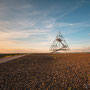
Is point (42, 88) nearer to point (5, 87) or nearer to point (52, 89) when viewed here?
point (52, 89)

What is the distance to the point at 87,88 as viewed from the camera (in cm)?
628

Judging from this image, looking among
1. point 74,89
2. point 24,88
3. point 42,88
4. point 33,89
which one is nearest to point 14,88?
point 24,88

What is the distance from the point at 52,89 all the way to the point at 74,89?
1.34m

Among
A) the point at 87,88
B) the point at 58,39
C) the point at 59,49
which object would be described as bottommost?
the point at 87,88

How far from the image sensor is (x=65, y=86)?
21.2 feet

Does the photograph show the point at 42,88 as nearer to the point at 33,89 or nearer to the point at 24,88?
the point at 33,89

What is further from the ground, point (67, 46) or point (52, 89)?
point (67, 46)

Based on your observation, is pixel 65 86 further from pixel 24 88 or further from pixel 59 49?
pixel 59 49

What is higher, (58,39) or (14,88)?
(58,39)

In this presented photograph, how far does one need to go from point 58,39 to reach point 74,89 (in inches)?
631

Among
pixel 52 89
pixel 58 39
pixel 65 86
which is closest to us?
pixel 52 89

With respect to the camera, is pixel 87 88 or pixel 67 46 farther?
pixel 67 46

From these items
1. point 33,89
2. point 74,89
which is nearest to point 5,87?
point 33,89

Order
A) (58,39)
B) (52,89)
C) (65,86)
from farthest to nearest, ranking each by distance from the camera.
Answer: (58,39)
(65,86)
(52,89)
